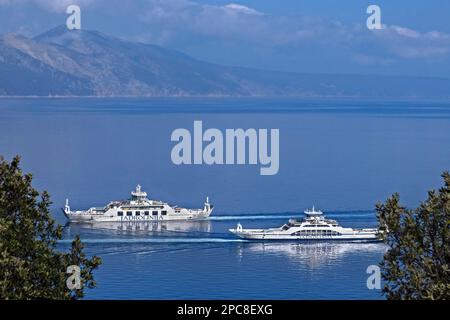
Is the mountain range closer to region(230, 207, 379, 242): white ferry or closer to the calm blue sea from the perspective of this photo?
the calm blue sea

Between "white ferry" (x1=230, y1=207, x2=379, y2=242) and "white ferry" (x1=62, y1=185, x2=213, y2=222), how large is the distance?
140 cm

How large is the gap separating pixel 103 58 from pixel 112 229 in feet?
45.7

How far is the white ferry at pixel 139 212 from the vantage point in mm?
17750

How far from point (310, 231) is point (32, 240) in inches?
485

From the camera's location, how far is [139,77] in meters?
31.2

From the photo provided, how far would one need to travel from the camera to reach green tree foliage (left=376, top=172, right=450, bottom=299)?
4.61 metres

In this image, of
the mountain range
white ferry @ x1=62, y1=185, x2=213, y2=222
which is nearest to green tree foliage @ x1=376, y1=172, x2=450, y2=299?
white ferry @ x1=62, y1=185, x2=213, y2=222

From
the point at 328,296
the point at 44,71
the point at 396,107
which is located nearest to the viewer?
the point at 328,296

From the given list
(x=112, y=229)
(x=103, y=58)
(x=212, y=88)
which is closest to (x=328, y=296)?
(x=112, y=229)

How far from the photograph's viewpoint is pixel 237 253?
51.6ft

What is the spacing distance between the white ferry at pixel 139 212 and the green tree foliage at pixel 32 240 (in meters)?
12.2

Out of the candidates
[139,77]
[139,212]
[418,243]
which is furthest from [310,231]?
[139,77]

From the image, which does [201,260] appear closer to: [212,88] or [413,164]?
[413,164]

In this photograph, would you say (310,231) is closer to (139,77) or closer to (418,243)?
(418,243)
